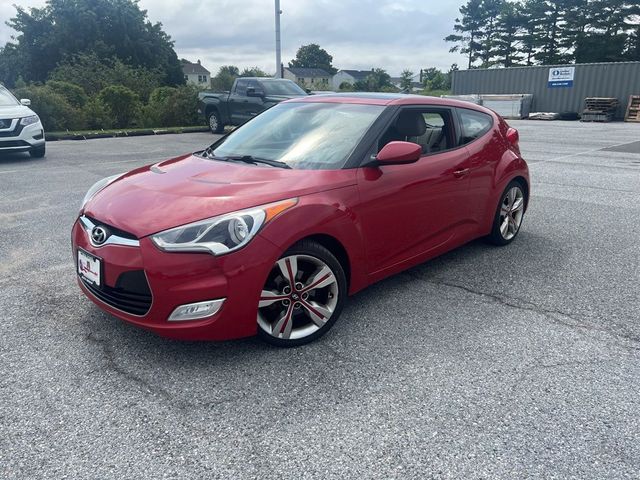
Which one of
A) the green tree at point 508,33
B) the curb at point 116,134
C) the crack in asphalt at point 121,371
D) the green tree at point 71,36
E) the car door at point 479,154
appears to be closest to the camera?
the crack in asphalt at point 121,371

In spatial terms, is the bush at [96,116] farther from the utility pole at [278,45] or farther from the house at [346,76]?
the house at [346,76]

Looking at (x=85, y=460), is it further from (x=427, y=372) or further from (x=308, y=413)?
(x=427, y=372)

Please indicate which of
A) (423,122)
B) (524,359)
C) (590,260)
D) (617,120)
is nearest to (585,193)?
(590,260)

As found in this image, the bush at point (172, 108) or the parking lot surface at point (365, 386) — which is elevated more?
the bush at point (172, 108)

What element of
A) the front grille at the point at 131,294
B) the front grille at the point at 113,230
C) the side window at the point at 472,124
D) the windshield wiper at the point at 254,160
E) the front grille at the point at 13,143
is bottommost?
the front grille at the point at 131,294

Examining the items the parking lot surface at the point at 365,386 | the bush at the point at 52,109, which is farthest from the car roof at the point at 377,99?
the bush at the point at 52,109

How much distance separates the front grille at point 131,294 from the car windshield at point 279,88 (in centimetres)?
1366

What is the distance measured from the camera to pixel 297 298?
311cm

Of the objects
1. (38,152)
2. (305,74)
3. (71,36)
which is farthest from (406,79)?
(38,152)

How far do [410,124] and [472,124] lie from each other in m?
0.97

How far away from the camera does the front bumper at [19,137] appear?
1041cm

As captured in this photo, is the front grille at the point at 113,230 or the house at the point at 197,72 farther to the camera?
the house at the point at 197,72

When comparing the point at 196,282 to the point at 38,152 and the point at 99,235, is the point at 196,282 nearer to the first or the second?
the point at 99,235

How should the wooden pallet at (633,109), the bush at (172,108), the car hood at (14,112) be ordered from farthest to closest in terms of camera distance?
the wooden pallet at (633,109), the bush at (172,108), the car hood at (14,112)
